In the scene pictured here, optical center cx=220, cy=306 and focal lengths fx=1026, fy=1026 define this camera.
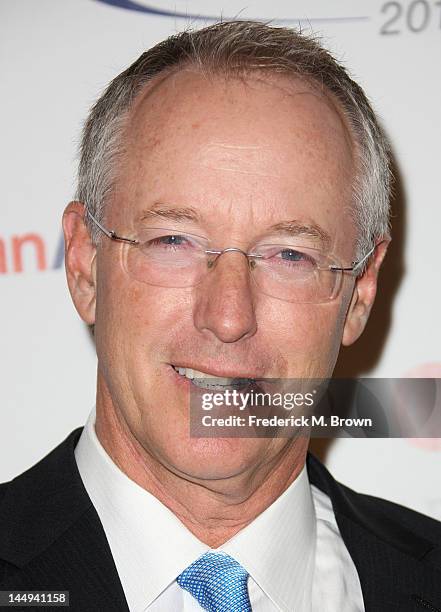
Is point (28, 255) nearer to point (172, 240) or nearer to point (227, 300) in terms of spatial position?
point (172, 240)

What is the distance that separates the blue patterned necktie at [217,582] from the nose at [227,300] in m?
0.49

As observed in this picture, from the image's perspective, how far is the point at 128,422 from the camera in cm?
217

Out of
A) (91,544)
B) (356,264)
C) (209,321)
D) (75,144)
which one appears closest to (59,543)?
(91,544)

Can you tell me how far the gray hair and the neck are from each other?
0.45m

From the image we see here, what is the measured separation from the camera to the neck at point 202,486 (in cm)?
219

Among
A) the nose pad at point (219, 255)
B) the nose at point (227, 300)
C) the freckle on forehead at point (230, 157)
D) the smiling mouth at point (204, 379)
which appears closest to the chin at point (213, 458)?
the smiling mouth at point (204, 379)

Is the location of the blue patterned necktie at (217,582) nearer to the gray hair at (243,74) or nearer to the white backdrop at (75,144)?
the gray hair at (243,74)

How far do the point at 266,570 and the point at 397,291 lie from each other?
42.0 inches

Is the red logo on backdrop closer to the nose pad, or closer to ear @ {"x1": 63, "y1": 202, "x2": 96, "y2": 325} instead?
ear @ {"x1": 63, "y1": 202, "x2": 96, "y2": 325}

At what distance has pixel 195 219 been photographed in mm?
2098

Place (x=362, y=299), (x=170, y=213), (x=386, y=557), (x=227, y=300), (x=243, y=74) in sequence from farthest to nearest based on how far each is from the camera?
(x=362, y=299) < (x=386, y=557) < (x=243, y=74) < (x=170, y=213) < (x=227, y=300)

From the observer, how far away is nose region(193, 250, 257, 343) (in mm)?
1995

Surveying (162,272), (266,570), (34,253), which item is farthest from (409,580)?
(34,253)

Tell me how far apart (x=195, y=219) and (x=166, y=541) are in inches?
26.5
